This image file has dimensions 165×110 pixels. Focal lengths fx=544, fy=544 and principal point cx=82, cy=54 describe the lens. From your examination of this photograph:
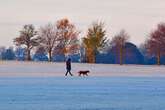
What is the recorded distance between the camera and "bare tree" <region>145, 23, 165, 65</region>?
294ft

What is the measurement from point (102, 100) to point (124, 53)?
76.4 metres

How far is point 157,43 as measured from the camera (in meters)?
91.1

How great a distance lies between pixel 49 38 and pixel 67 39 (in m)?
4.59

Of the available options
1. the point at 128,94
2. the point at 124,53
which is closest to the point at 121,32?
the point at 124,53

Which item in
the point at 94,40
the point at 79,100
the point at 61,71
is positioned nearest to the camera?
the point at 79,100

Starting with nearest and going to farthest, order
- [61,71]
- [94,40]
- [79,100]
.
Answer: [79,100]
[61,71]
[94,40]

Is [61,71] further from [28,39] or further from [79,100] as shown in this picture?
[28,39]

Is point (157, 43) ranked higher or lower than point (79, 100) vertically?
higher

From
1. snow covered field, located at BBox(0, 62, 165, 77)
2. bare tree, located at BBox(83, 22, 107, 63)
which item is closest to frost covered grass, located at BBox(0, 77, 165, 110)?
snow covered field, located at BBox(0, 62, 165, 77)

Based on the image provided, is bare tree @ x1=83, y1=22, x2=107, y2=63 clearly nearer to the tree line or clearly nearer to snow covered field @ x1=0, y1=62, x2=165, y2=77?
the tree line

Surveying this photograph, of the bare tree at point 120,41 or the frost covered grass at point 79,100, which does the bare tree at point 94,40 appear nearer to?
the bare tree at point 120,41

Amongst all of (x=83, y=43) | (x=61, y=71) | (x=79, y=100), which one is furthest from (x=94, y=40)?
(x=79, y=100)

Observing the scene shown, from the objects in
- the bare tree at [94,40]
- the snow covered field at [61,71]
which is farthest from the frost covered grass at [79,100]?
the bare tree at [94,40]

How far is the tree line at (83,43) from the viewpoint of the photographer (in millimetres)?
90312
